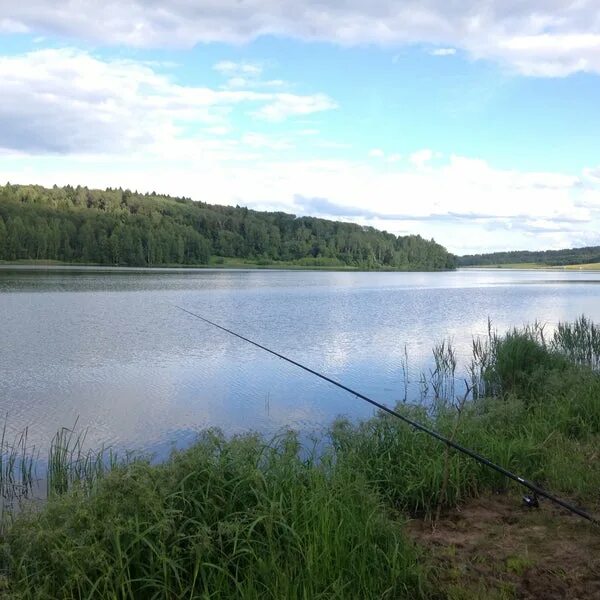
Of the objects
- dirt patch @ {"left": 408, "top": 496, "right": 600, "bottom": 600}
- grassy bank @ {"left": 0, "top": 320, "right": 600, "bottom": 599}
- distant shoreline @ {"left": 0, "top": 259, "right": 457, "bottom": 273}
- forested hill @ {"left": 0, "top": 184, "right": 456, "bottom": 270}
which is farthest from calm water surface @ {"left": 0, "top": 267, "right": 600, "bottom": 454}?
forested hill @ {"left": 0, "top": 184, "right": 456, "bottom": 270}

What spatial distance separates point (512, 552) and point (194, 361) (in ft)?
43.6

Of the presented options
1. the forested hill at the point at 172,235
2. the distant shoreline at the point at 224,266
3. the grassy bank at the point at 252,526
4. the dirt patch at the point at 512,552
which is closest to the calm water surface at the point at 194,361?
the grassy bank at the point at 252,526

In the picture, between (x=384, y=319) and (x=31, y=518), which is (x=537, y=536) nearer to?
(x=31, y=518)

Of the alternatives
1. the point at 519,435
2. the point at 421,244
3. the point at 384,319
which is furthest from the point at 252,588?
the point at 421,244

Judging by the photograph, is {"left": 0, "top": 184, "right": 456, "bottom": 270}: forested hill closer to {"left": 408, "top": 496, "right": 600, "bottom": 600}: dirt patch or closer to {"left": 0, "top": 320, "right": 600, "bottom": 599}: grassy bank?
{"left": 0, "top": 320, "right": 600, "bottom": 599}: grassy bank

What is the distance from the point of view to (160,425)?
34.8 ft

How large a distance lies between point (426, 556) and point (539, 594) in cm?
82

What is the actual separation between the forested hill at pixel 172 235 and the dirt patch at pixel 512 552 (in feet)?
350

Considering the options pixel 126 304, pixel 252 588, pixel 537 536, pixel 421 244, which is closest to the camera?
pixel 252 588

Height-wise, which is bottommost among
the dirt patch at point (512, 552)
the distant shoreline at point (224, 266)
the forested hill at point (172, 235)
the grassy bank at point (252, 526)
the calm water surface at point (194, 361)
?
the calm water surface at point (194, 361)

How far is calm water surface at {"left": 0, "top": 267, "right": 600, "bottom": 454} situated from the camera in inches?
437

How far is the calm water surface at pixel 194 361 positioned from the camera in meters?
11.1

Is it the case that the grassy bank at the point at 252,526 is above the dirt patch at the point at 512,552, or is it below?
above

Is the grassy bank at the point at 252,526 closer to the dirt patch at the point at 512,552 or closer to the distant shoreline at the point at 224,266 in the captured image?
the dirt patch at the point at 512,552
